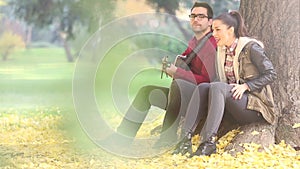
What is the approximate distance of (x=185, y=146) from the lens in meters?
2.98

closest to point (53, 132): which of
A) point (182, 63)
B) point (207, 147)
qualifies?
point (182, 63)

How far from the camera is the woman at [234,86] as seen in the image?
9.25 ft

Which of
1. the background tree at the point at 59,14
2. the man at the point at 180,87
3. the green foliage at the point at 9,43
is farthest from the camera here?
the background tree at the point at 59,14

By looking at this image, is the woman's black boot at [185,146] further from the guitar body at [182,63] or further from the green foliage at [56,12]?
the green foliage at [56,12]

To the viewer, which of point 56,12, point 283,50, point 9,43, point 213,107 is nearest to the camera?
point 213,107

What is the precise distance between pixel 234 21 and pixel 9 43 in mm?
3458

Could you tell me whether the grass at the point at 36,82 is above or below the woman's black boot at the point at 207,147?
below

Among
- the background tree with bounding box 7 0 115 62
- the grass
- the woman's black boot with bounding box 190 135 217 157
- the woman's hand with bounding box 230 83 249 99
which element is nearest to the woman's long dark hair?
the woman's hand with bounding box 230 83 249 99

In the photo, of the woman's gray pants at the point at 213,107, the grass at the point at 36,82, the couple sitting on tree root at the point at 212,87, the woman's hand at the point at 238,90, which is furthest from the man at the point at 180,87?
the grass at the point at 36,82

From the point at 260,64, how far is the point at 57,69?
3.51 meters

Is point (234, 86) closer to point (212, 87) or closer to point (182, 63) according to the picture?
point (212, 87)

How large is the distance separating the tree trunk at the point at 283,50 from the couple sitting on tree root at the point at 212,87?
0.17 m

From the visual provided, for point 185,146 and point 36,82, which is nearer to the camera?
point 185,146

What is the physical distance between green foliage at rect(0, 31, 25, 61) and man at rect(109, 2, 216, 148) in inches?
112
